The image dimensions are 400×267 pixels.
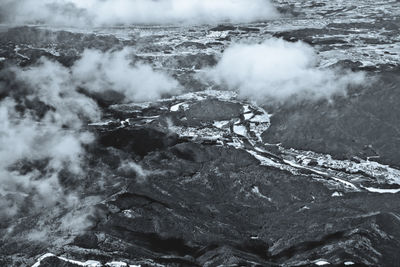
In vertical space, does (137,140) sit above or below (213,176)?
above

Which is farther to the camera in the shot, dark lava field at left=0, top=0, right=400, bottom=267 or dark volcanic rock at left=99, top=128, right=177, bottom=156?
dark volcanic rock at left=99, top=128, right=177, bottom=156

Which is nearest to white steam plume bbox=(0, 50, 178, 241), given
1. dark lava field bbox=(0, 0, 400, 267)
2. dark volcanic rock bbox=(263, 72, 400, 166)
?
dark lava field bbox=(0, 0, 400, 267)

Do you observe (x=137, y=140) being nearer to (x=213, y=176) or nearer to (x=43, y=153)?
(x=43, y=153)

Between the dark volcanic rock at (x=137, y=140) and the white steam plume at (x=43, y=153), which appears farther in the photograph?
the dark volcanic rock at (x=137, y=140)

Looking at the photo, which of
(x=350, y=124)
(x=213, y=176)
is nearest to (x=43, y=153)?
(x=213, y=176)

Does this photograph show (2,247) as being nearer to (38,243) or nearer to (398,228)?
(38,243)

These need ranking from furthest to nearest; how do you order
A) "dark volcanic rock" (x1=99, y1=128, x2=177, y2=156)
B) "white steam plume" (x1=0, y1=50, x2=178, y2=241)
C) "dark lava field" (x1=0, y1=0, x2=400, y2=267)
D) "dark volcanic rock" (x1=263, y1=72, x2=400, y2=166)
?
"dark volcanic rock" (x1=99, y1=128, x2=177, y2=156) < "dark volcanic rock" (x1=263, y1=72, x2=400, y2=166) < "white steam plume" (x1=0, y1=50, x2=178, y2=241) < "dark lava field" (x1=0, y1=0, x2=400, y2=267)

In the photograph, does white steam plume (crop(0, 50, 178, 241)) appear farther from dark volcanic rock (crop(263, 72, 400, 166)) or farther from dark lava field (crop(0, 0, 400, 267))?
dark volcanic rock (crop(263, 72, 400, 166))

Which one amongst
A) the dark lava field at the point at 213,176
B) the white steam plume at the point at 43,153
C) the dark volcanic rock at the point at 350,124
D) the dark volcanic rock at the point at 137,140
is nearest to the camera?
the dark lava field at the point at 213,176

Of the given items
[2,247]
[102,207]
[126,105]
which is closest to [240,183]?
[102,207]

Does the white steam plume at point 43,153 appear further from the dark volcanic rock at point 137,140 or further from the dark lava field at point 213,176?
the dark volcanic rock at point 137,140

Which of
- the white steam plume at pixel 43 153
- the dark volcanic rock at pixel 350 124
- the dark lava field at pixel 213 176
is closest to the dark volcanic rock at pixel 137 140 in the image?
the dark lava field at pixel 213 176

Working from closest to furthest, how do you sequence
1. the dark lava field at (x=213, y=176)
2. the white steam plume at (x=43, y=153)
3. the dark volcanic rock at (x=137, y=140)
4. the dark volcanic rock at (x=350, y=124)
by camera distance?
1. the dark lava field at (x=213, y=176)
2. the white steam plume at (x=43, y=153)
3. the dark volcanic rock at (x=350, y=124)
4. the dark volcanic rock at (x=137, y=140)
